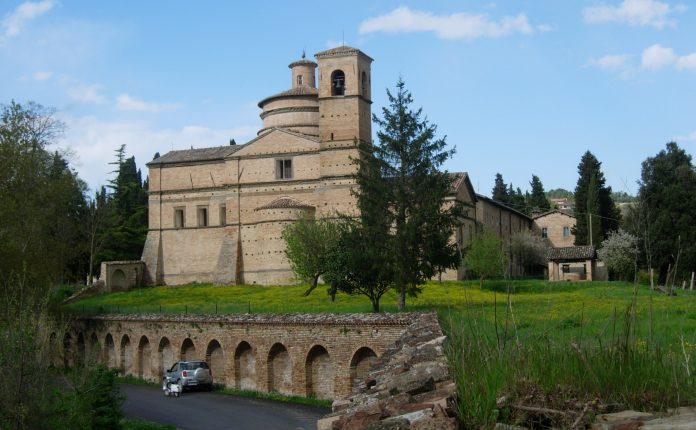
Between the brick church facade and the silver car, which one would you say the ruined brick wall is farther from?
the brick church facade

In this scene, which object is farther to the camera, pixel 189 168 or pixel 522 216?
pixel 522 216

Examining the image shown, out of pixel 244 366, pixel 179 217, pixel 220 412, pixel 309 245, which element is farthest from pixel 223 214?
pixel 220 412

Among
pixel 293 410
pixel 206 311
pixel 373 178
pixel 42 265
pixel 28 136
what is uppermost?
pixel 28 136

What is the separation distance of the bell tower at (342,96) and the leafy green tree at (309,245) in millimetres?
7212

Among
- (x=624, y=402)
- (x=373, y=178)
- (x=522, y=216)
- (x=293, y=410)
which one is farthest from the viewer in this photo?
(x=522, y=216)

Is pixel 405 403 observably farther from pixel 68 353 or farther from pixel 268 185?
pixel 268 185

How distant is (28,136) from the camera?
3681 centimetres

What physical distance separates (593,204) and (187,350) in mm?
39959

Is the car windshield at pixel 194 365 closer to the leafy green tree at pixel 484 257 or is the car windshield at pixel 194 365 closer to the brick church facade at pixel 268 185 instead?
the leafy green tree at pixel 484 257

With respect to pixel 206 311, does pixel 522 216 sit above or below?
above

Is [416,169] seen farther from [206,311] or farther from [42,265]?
[42,265]

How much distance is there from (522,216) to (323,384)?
2040 inches

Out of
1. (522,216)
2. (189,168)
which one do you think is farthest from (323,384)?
(522,216)

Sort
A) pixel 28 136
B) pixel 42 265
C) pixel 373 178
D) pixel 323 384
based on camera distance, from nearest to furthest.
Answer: pixel 323 384
pixel 373 178
pixel 42 265
pixel 28 136
